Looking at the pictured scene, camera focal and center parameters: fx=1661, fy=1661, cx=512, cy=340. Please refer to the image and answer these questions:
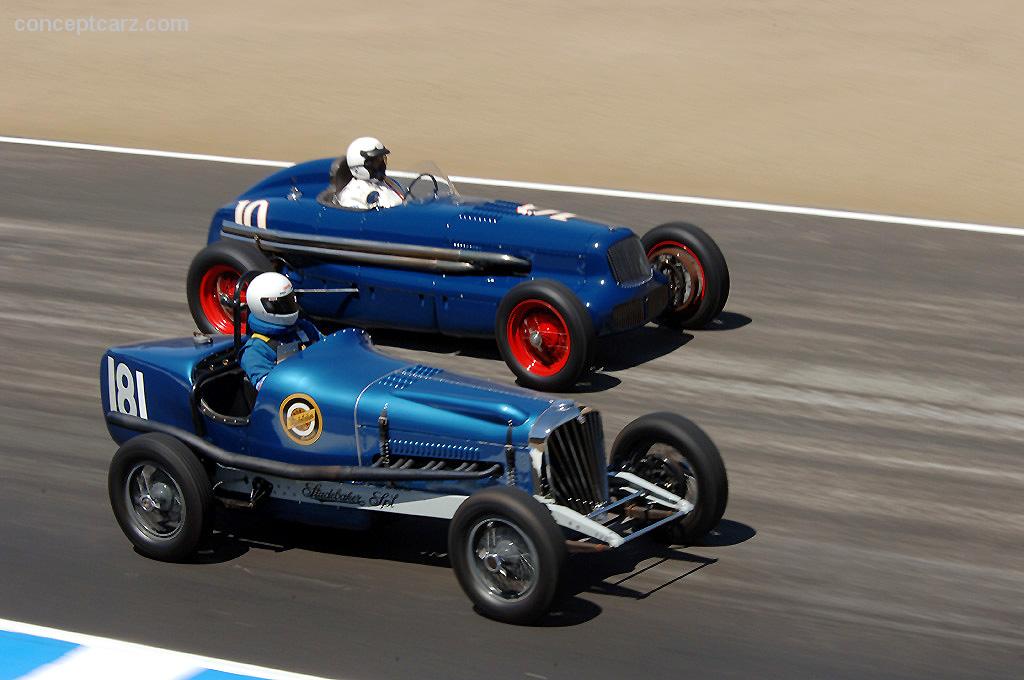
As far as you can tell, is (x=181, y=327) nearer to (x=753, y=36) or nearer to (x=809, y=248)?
(x=809, y=248)

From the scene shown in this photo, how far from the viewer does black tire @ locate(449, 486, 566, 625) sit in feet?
25.1

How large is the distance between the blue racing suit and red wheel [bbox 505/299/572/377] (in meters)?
2.62

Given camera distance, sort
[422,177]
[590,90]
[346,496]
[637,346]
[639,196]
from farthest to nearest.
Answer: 1. [590,90]
2. [639,196]
3. [422,177]
4. [637,346]
5. [346,496]

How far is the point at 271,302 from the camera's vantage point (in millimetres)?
9117

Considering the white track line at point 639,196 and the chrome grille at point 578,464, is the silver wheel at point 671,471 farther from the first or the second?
the white track line at point 639,196

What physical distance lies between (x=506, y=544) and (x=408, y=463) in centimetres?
84

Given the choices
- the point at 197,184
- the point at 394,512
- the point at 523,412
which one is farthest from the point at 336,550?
the point at 197,184

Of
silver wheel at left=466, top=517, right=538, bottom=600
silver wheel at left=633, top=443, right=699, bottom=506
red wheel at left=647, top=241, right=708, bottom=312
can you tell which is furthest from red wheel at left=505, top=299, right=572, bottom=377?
silver wheel at left=466, top=517, right=538, bottom=600

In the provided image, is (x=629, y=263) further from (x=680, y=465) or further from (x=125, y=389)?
(x=125, y=389)

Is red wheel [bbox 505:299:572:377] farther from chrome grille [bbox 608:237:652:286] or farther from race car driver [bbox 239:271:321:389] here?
race car driver [bbox 239:271:321:389]

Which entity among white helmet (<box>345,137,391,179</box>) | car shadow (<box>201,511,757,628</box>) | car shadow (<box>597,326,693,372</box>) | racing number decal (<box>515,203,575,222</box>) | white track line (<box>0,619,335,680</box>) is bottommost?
white track line (<box>0,619,335,680</box>)

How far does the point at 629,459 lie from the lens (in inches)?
348

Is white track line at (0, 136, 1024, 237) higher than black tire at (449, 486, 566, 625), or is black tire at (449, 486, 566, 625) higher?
white track line at (0, 136, 1024, 237)

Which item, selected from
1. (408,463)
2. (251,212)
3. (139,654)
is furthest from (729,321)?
(139,654)
